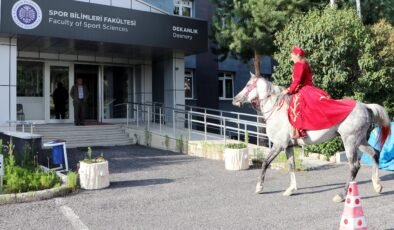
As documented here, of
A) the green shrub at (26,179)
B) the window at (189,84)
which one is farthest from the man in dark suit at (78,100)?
the green shrub at (26,179)

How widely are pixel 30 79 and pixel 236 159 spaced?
34.1ft

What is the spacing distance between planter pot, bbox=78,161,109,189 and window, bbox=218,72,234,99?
16.2 metres

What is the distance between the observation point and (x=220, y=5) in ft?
54.1

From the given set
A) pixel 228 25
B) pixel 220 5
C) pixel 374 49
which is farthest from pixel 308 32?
pixel 220 5

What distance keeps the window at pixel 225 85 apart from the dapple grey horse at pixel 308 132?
16.1 m

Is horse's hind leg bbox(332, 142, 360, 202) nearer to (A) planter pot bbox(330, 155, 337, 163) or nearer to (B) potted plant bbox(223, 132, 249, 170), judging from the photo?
(B) potted plant bbox(223, 132, 249, 170)

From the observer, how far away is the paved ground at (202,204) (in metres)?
6.05

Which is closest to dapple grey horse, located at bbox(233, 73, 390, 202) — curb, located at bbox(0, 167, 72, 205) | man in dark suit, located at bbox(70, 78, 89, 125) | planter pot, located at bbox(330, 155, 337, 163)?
curb, located at bbox(0, 167, 72, 205)

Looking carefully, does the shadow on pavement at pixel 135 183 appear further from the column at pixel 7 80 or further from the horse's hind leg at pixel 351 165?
the column at pixel 7 80

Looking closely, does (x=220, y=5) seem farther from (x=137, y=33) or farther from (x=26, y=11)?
(x=26, y=11)

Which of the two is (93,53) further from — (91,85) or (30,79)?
(30,79)

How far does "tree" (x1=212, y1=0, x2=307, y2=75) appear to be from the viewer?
46.8 ft

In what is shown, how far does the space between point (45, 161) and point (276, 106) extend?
552 cm

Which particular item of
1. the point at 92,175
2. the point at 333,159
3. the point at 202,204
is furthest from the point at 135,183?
the point at 333,159
